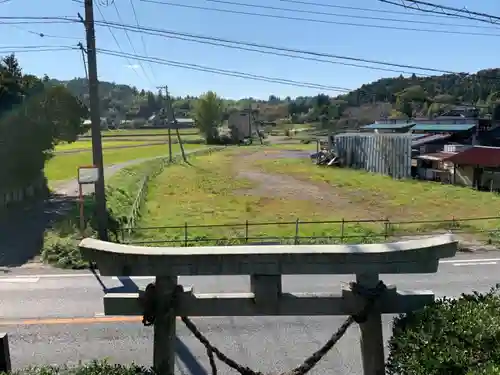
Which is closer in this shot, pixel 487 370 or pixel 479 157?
pixel 487 370

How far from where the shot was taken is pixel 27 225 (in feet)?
64.1

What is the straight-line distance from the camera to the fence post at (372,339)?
487 centimetres

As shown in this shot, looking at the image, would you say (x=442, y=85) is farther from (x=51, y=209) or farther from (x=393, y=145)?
(x=51, y=209)

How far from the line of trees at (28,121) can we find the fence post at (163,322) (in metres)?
19.6

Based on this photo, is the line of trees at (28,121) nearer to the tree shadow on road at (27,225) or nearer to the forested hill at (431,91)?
the tree shadow on road at (27,225)

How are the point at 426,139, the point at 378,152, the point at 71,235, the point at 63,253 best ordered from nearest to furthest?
the point at 63,253, the point at 71,235, the point at 426,139, the point at 378,152

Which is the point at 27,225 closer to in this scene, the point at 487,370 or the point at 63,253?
→ the point at 63,253

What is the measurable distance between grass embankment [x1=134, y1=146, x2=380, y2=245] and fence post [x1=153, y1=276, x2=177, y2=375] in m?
11.9

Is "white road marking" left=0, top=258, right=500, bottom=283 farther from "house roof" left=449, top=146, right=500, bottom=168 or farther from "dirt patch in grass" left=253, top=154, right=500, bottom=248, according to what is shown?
"house roof" left=449, top=146, right=500, bottom=168

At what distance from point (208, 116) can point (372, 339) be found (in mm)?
99468

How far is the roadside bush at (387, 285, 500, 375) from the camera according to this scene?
384 cm

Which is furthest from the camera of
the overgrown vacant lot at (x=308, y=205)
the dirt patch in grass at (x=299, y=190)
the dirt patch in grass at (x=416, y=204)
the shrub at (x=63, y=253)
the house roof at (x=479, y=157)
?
the house roof at (x=479, y=157)

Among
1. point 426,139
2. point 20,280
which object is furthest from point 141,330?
point 426,139

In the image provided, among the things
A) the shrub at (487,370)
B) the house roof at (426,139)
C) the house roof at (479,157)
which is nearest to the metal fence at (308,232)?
the house roof at (479,157)
